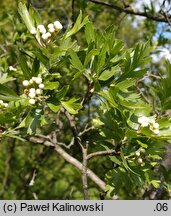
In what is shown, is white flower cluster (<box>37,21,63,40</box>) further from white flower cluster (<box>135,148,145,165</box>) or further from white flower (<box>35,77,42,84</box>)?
white flower cluster (<box>135,148,145,165</box>)

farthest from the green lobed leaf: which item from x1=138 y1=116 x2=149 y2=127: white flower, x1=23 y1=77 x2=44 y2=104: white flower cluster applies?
x1=138 y1=116 x2=149 y2=127: white flower

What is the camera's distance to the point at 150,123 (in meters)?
1.53

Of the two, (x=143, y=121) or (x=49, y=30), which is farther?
(x=49, y=30)

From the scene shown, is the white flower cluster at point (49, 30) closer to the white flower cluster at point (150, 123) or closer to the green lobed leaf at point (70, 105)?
the green lobed leaf at point (70, 105)

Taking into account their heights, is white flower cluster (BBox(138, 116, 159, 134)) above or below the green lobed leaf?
below

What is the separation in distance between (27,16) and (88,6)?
4.84 feet

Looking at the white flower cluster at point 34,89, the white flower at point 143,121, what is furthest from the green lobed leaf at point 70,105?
the white flower at point 143,121

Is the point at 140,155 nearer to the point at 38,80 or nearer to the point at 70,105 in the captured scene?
the point at 70,105

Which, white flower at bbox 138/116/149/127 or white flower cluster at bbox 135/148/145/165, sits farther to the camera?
white flower cluster at bbox 135/148/145/165

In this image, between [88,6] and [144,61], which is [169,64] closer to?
[144,61]

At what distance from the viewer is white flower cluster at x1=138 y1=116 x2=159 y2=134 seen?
1.52m

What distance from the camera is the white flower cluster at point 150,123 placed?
1516mm

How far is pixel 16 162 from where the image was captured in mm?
5750

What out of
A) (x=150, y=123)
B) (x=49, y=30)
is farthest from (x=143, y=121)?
(x=49, y=30)
